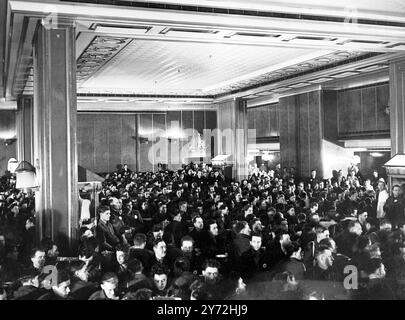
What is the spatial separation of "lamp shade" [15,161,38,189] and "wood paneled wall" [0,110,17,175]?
57.5ft

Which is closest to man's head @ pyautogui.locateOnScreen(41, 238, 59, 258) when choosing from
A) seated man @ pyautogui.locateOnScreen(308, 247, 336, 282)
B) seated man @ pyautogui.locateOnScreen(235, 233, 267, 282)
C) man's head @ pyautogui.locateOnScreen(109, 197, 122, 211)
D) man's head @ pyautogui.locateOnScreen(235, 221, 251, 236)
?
seated man @ pyautogui.locateOnScreen(235, 233, 267, 282)

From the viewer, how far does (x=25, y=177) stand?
290 inches

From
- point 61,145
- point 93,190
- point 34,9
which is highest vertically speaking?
point 34,9

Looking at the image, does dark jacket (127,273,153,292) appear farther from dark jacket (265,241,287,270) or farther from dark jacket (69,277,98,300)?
dark jacket (265,241,287,270)

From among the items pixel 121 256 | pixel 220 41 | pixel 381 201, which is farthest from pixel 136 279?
pixel 381 201

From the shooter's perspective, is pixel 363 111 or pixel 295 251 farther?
pixel 363 111

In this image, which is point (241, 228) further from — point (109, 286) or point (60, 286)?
point (60, 286)

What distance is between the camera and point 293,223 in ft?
29.3

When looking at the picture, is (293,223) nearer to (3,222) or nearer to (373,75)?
(3,222)

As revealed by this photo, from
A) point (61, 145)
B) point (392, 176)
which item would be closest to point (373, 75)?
point (392, 176)

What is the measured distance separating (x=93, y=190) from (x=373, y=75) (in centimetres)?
866

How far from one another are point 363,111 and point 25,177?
12101 mm
